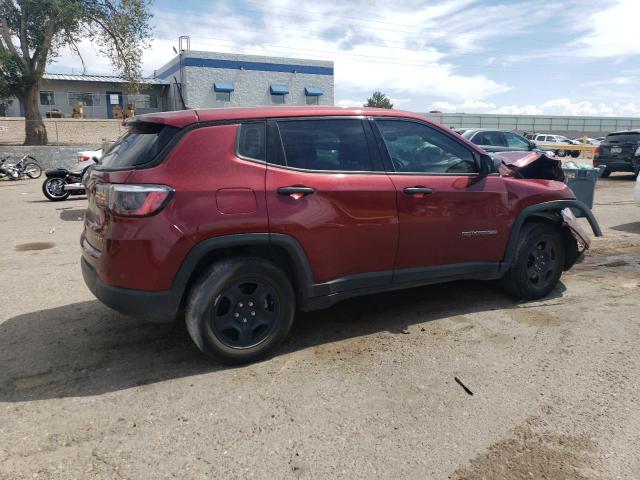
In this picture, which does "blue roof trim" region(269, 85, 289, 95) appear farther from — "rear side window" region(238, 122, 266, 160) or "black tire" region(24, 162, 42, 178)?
"rear side window" region(238, 122, 266, 160)

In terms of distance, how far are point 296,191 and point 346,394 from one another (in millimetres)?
1441

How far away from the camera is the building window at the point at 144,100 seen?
3847cm

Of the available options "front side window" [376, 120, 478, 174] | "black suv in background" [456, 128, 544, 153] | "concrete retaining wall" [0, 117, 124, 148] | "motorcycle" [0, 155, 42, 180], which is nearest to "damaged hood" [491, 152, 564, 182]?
"front side window" [376, 120, 478, 174]

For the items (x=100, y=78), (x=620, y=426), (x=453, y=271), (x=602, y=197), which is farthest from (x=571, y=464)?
(x=100, y=78)

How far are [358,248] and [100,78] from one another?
132 feet

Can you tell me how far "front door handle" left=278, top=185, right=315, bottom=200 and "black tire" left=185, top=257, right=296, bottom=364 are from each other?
51 cm

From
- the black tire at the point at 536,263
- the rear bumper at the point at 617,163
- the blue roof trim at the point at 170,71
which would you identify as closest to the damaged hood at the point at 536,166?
the black tire at the point at 536,263

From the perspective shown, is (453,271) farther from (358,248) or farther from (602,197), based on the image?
(602,197)

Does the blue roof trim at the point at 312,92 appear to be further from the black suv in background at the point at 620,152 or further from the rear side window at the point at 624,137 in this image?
the rear side window at the point at 624,137

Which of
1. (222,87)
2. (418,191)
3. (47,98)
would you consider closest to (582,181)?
(418,191)

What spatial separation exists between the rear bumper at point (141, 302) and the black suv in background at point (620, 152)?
679 inches

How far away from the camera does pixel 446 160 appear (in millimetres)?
4426

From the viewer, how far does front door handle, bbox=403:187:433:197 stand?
4062 mm

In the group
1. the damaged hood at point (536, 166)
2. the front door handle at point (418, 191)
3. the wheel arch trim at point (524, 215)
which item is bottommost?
the wheel arch trim at point (524, 215)
